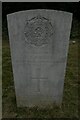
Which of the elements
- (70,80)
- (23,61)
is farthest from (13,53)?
(70,80)

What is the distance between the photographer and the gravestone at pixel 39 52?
412cm

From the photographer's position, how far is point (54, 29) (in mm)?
4172

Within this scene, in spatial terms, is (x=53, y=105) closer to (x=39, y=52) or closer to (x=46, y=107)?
(x=46, y=107)

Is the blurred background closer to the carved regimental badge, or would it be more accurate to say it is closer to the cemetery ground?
the cemetery ground

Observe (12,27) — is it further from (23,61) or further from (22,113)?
(22,113)

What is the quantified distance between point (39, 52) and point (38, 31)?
0.36m

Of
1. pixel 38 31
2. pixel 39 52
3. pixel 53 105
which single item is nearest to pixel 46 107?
pixel 53 105

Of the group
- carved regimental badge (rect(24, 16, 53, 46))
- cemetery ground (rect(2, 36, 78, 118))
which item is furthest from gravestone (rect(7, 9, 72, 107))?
cemetery ground (rect(2, 36, 78, 118))

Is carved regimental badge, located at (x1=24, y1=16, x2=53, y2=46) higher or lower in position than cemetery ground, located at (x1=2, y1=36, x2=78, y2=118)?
higher

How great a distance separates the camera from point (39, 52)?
4.34 m

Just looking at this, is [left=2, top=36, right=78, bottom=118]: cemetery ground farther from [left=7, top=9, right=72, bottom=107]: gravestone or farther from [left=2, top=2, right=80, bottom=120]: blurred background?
[left=7, top=9, right=72, bottom=107]: gravestone

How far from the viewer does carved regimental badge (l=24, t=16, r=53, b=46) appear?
4.15 meters

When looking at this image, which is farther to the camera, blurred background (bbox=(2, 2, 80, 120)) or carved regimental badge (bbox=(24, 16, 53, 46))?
blurred background (bbox=(2, 2, 80, 120))

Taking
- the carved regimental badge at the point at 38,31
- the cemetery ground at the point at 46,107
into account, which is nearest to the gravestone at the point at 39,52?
the carved regimental badge at the point at 38,31
